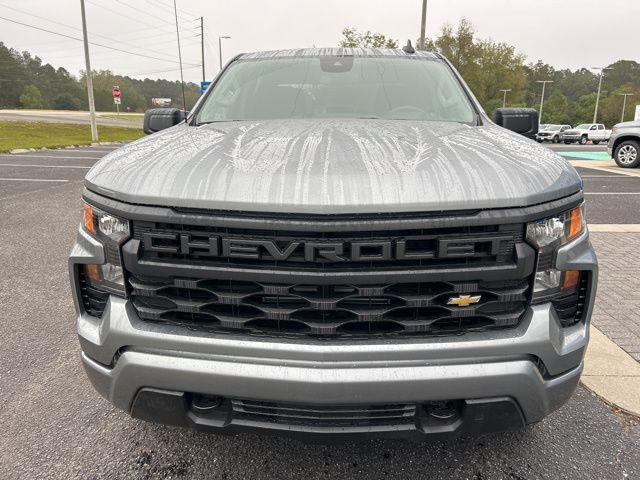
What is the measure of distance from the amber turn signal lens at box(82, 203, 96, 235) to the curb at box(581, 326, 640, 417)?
2.65m

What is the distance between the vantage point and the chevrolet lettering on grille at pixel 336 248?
1.55 meters

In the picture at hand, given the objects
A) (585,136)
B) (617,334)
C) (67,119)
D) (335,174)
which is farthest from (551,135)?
(335,174)

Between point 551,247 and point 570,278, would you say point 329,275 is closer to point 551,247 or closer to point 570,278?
point 551,247

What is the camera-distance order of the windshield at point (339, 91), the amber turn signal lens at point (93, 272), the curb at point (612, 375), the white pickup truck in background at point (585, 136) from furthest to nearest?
the white pickup truck in background at point (585, 136) < the windshield at point (339, 91) < the curb at point (612, 375) < the amber turn signal lens at point (93, 272)

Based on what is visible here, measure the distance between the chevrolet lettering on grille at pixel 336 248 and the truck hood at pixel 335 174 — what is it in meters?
A: 0.10

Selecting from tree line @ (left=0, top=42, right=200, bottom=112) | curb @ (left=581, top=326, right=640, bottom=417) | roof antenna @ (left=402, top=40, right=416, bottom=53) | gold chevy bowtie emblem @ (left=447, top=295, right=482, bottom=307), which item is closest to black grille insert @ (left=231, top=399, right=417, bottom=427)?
gold chevy bowtie emblem @ (left=447, top=295, right=482, bottom=307)

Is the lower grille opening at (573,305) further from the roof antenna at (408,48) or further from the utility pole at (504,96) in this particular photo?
the utility pole at (504,96)

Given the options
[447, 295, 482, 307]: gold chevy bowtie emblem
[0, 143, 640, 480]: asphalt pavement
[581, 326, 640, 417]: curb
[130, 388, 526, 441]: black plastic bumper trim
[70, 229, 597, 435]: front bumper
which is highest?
[447, 295, 482, 307]: gold chevy bowtie emblem

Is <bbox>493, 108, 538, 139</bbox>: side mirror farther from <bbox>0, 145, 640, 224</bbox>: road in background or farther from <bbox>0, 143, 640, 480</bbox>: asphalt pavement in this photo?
<bbox>0, 145, 640, 224</bbox>: road in background

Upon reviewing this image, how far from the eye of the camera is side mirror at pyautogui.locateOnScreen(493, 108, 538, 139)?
2.98 meters

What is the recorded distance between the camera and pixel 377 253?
156cm

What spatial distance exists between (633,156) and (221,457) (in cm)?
1450

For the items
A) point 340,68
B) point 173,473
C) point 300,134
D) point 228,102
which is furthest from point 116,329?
point 340,68

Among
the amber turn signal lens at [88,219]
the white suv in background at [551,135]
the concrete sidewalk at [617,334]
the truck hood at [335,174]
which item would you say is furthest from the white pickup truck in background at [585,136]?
the amber turn signal lens at [88,219]
